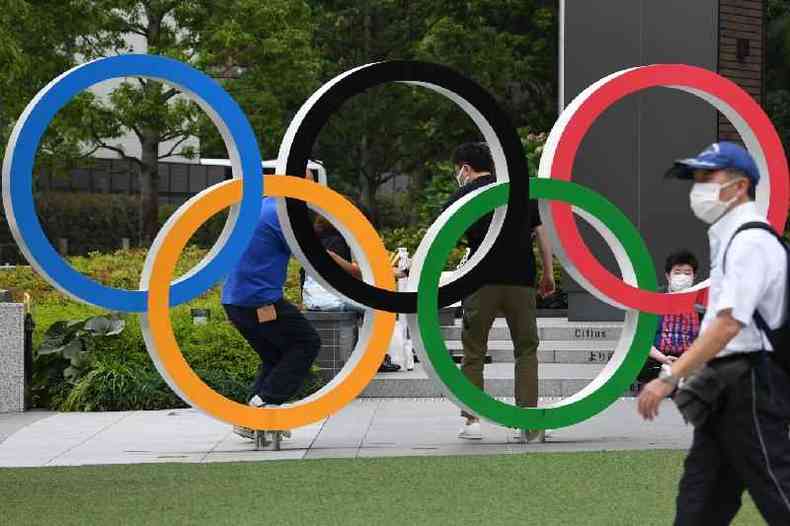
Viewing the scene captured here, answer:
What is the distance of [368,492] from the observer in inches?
344

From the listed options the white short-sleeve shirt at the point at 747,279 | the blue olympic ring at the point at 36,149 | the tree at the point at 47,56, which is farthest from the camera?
the tree at the point at 47,56

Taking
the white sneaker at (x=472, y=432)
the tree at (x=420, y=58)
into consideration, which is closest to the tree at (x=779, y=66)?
the tree at (x=420, y=58)

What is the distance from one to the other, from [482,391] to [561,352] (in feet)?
17.6

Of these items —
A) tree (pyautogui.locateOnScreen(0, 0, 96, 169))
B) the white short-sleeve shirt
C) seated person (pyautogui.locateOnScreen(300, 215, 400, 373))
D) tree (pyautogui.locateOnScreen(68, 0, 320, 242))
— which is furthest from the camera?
tree (pyautogui.locateOnScreen(68, 0, 320, 242))

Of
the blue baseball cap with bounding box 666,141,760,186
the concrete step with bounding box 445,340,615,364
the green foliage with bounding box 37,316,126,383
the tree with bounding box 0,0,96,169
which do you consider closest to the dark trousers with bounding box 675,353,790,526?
the blue baseball cap with bounding box 666,141,760,186

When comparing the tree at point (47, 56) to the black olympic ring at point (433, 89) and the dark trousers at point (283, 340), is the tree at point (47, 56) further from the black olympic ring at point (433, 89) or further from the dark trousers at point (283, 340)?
the black olympic ring at point (433, 89)

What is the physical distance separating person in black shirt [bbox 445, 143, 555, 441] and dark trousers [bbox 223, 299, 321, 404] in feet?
3.85

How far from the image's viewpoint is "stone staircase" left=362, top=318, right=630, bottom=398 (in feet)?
46.1

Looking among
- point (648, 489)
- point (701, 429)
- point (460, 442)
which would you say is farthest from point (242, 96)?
point (701, 429)

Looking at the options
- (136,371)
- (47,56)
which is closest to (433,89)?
(136,371)

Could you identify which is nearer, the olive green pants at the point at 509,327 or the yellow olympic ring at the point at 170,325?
the yellow olympic ring at the point at 170,325

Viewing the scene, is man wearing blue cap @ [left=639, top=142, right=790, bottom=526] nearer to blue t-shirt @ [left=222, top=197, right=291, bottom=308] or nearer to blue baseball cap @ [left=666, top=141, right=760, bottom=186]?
blue baseball cap @ [left=666, top=141, right=760, bottom=186]

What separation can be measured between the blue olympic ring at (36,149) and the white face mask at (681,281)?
3.72 m

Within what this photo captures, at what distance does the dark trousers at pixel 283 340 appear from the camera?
405 inches
